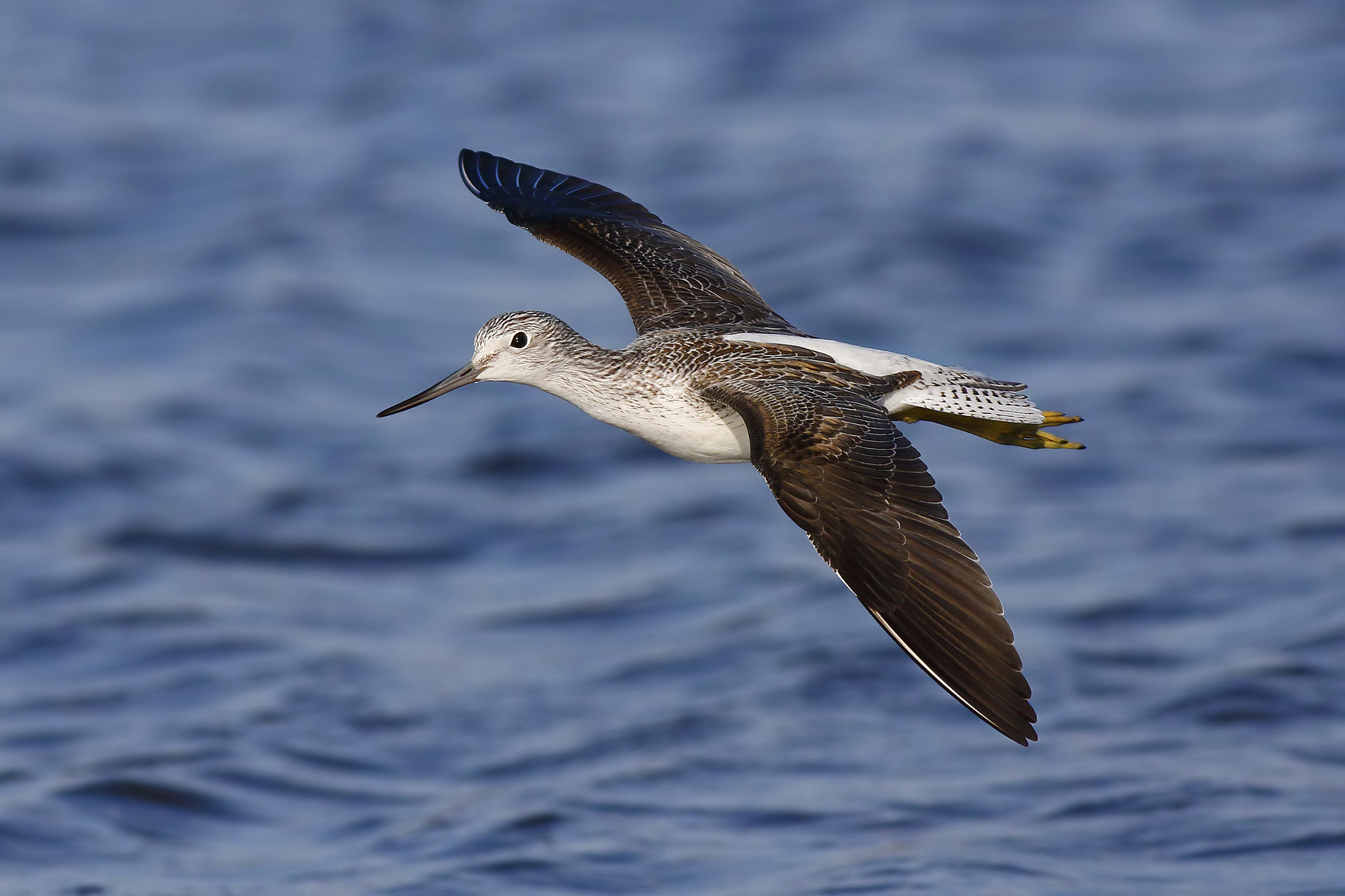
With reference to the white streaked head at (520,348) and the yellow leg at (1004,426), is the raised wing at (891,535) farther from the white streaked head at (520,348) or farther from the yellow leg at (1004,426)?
the white streaked head at (520,348)

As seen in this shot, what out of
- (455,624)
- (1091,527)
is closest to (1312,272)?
(1091,527)

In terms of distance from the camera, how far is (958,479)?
22453mm

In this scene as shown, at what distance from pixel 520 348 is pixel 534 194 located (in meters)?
2.01

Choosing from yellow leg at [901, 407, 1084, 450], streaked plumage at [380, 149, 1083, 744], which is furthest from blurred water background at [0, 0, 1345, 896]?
streaked plumage at [380, 149, 1083, 744]

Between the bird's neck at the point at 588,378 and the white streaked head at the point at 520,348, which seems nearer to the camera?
the bird's neck at the point at 588,378

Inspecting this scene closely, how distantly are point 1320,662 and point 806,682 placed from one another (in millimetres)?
5105

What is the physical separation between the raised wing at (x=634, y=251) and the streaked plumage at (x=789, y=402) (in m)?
0.01

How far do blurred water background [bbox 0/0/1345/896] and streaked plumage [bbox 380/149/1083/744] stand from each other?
578 centimetres

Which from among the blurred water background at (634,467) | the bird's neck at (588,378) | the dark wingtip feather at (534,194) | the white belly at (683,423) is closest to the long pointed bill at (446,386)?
the bird's neck at (588,378)

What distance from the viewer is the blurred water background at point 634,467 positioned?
1702 cm

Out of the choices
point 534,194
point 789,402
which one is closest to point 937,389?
point 789,402

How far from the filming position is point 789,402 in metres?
9.56

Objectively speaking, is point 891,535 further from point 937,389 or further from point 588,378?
point 588,378

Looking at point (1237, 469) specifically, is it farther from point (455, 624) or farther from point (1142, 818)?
point (455, 624)
